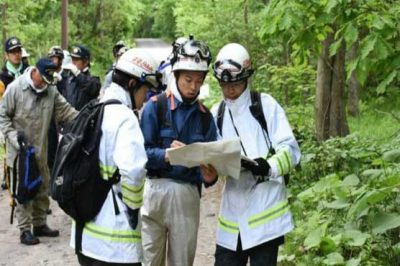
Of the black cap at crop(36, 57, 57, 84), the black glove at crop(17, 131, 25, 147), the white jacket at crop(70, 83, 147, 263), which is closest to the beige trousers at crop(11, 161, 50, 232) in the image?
the black glove at crop(17, 131, 25, 147)

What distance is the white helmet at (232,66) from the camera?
395 centimetres

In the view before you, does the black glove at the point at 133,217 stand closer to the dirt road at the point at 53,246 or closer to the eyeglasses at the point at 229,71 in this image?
the eyeglasses at the point at 229,71

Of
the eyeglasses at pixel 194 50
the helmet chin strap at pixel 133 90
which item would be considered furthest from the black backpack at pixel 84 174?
the eyeglasses at pixel 194 50

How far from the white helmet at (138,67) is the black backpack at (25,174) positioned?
3.41 meters

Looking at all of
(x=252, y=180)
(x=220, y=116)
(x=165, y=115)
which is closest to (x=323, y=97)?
(x=220, y=116)

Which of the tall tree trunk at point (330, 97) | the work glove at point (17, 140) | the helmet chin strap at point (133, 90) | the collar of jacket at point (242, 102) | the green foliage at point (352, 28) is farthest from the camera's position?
the tall tree trunk at point (330, 97)

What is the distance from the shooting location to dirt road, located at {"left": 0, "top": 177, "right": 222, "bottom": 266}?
6484 mm

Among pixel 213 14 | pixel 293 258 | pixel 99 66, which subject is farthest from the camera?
pixel 99 66

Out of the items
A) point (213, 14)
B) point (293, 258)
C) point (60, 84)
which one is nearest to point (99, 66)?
point (213, 14)

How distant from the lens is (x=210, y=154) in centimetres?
369

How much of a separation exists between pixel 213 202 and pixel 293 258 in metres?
3.26

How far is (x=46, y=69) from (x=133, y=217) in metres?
3.58

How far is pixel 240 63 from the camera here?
3.97m

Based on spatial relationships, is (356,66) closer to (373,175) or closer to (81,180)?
(373,175)
